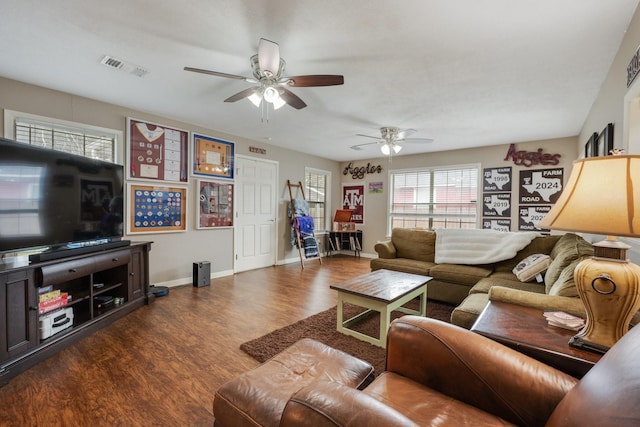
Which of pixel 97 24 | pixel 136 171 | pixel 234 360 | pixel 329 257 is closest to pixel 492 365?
pixel 234 360

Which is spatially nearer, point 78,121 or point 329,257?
point 78,121

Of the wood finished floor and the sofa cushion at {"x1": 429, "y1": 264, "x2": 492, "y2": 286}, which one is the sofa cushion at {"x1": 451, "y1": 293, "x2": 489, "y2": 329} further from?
the wood finished floor

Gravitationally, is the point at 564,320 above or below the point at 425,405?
above

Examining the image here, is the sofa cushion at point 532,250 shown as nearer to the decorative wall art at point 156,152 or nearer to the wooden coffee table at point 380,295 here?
the wooden coffee table at point 380,295

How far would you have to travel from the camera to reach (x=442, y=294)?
3.41 metres

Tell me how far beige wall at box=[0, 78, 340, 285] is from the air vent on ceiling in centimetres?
115

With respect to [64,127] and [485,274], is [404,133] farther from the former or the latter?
[64,127]

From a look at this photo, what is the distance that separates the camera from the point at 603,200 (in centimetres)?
97

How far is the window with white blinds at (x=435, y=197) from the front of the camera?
5.70 metres

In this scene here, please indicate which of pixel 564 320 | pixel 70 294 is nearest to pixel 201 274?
pixel 70 294

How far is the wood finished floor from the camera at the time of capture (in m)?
1.60

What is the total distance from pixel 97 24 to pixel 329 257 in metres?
5.63

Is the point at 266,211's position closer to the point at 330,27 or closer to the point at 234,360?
the point at 234,360

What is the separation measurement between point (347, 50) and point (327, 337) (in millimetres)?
2394
